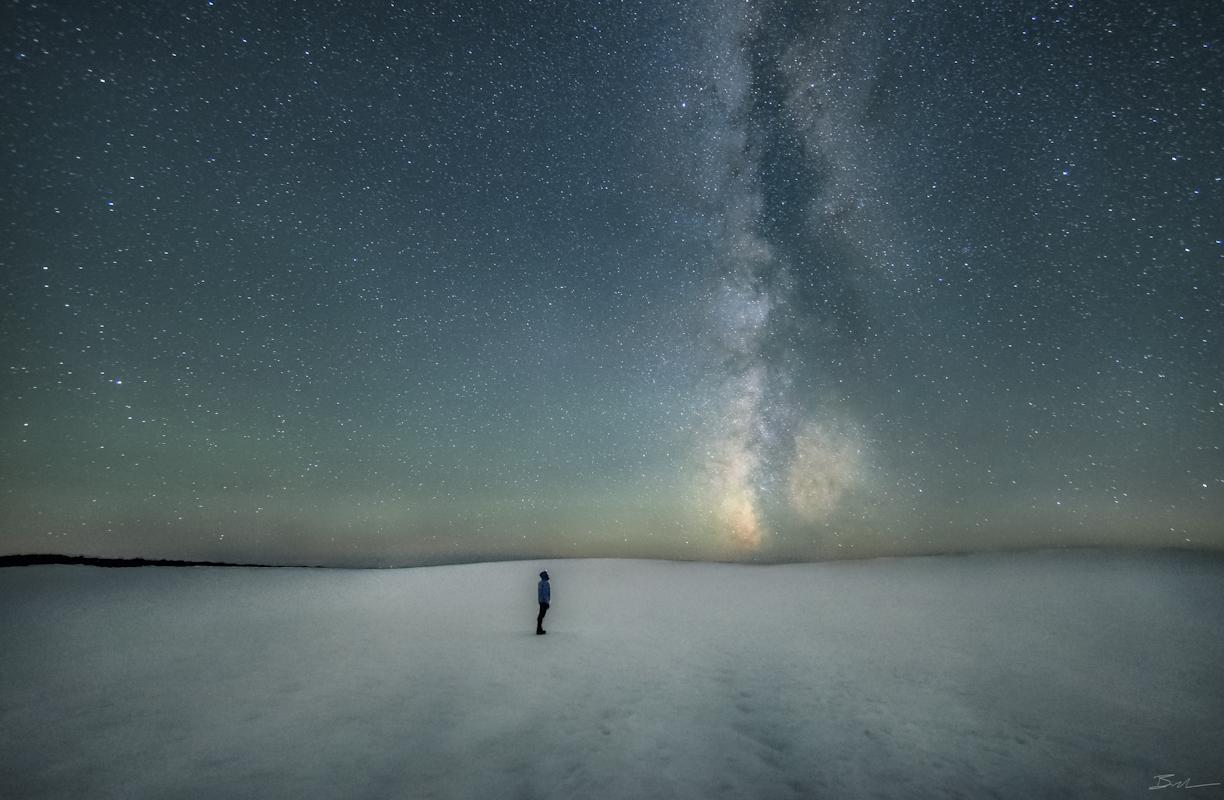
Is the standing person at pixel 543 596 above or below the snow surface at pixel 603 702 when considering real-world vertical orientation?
above

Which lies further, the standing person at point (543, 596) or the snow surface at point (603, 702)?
the standing person at point (543, 596)

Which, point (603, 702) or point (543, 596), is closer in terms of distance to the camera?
point (603, 702)

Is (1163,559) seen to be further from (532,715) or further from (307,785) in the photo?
(307,785)

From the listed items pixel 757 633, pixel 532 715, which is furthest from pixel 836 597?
pixel 532 715

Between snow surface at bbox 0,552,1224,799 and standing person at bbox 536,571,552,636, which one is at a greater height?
standing person at bbox 536,571,552,636

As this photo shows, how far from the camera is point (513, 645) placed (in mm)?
13172

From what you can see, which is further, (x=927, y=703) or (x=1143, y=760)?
(x=927, y=703)

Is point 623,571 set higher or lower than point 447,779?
lower

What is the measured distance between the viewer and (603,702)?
8.43 meters

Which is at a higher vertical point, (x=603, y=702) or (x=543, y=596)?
(x=543, y=596)

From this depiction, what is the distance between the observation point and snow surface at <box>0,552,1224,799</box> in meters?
5.68

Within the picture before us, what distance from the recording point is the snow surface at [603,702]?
5684mm

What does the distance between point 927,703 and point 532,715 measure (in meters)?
7.69

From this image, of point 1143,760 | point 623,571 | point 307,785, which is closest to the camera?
point 307,785
